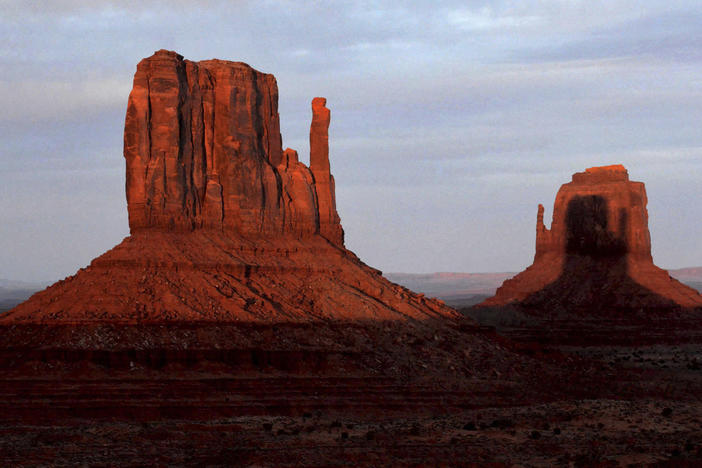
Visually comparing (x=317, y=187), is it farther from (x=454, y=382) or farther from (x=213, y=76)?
(x=454, y=382)

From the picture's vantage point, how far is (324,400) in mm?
56875


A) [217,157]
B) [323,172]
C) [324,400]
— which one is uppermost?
[217,157]

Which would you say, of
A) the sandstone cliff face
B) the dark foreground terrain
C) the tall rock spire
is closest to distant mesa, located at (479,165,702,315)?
the dark foreground terrain


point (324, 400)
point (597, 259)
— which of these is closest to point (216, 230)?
point (324, 400)

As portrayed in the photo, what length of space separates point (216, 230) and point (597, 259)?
226 ft

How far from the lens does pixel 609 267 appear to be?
410 ft

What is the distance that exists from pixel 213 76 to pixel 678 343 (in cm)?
5850

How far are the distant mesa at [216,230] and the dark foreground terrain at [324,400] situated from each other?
6.22 ft

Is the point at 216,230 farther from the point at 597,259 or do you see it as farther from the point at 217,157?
the point at 597,259

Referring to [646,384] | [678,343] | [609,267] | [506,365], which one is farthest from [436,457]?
[609,267]

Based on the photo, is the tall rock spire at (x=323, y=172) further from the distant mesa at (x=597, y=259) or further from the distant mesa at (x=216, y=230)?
the distant mesa at (x=597, y=259)

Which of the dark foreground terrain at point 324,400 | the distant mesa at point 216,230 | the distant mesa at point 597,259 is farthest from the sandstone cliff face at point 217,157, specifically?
the distant mesa at point 597,259

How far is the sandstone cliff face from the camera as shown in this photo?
217ft

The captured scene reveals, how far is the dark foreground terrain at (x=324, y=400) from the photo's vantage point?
1594 inches
